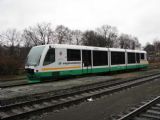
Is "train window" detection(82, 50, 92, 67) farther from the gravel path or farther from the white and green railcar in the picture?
the gravel path

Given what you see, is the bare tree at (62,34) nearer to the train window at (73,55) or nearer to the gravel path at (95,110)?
the train window at (73,55)

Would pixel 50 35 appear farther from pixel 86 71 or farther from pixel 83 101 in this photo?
pixel 83 101

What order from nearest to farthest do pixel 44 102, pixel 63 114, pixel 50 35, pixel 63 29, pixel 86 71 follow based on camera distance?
pixel 63 114
pixel 44 102
pixel 86 71
pixel 50 35
pixel 63 29

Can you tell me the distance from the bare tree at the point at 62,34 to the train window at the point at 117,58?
4394 centimetres

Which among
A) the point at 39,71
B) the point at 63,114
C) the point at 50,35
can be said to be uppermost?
the point at 50,35

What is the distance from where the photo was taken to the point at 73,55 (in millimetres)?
19234

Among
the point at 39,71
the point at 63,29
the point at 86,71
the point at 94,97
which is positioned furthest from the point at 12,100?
the point at 63,29

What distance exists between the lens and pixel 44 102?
945 cm

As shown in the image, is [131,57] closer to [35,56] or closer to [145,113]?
[35,56]

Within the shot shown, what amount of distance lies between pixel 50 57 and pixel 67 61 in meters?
1.82

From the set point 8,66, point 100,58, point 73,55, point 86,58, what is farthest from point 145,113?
point 8,66

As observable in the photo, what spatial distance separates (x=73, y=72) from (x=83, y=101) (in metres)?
9.28

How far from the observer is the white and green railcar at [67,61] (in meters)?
16.8

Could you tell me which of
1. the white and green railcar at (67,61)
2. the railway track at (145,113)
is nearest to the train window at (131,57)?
the white and green railcar at (67,61)
